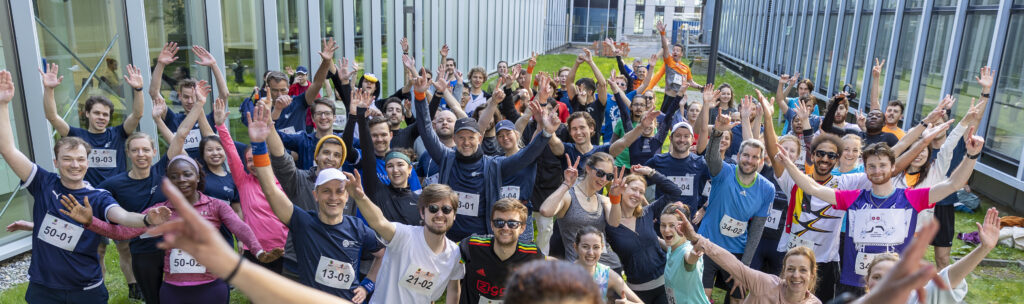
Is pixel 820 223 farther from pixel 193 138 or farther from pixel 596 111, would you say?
pixel 193 138

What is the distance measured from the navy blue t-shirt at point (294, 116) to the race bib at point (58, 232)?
328 centimetres

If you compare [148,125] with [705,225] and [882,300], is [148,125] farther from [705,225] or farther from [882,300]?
[882,300]

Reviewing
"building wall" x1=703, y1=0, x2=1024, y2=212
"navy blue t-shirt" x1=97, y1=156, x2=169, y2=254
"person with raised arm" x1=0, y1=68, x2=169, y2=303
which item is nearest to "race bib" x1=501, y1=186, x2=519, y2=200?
"navy blue t-shirt" x1=97, y1=156, x2=169, y2=254

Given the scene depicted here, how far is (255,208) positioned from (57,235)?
1.14 metres

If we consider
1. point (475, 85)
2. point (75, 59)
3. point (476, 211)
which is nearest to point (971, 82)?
point (475, 85)

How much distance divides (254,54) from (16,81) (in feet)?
12.3

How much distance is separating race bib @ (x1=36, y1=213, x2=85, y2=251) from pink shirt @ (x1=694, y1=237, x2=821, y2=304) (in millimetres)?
3787

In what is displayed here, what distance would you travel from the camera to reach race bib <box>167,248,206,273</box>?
13.5 feet

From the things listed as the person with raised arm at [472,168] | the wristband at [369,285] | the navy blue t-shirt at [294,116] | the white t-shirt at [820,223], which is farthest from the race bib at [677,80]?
the wristband at [369,285]

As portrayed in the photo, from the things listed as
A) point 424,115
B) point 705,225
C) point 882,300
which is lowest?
point 705,225

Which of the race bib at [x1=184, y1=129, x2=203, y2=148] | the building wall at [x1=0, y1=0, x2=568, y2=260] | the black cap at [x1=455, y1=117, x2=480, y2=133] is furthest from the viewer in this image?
the building wall at [x1=0, y1=0, x2=568, y2=260]

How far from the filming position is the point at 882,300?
1407 mm

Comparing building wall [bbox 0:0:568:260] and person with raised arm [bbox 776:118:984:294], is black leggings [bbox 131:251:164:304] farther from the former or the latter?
person with raised arm [bbox 776:118:984:294]

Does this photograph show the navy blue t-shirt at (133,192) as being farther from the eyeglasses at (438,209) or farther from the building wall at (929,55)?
the building wall at (929,55)
